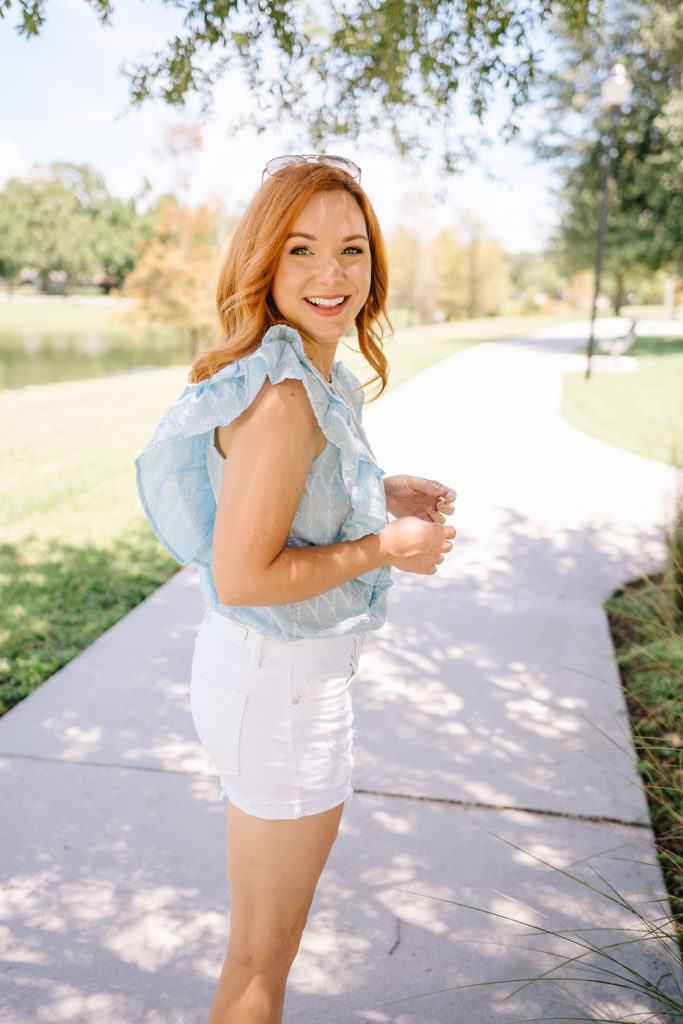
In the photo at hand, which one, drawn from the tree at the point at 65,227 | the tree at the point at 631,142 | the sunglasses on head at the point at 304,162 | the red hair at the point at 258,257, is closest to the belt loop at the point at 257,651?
the red hair at the point at 258,257

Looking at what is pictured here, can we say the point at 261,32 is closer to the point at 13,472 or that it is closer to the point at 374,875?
the point at 374,875

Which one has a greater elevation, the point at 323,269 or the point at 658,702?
the point at 323,269

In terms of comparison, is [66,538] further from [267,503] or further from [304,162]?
[267,503]

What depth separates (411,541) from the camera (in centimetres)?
164

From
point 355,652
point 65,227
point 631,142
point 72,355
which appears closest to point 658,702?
point 355,652

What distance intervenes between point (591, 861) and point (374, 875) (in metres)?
0.73

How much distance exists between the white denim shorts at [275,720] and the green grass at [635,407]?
5755 millimetres

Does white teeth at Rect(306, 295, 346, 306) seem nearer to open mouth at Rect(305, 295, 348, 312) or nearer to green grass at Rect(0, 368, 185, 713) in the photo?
open mouth at Rect(305, 295, 348, 312)

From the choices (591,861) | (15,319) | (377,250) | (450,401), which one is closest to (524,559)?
(591,861)

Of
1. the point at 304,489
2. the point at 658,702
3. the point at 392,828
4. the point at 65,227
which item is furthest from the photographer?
the point at 65,227

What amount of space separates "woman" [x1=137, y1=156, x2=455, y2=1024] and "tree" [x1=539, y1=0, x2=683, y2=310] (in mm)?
19228

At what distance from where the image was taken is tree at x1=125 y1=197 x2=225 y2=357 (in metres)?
23.7

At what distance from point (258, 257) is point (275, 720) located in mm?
911

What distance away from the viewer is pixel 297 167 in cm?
160
